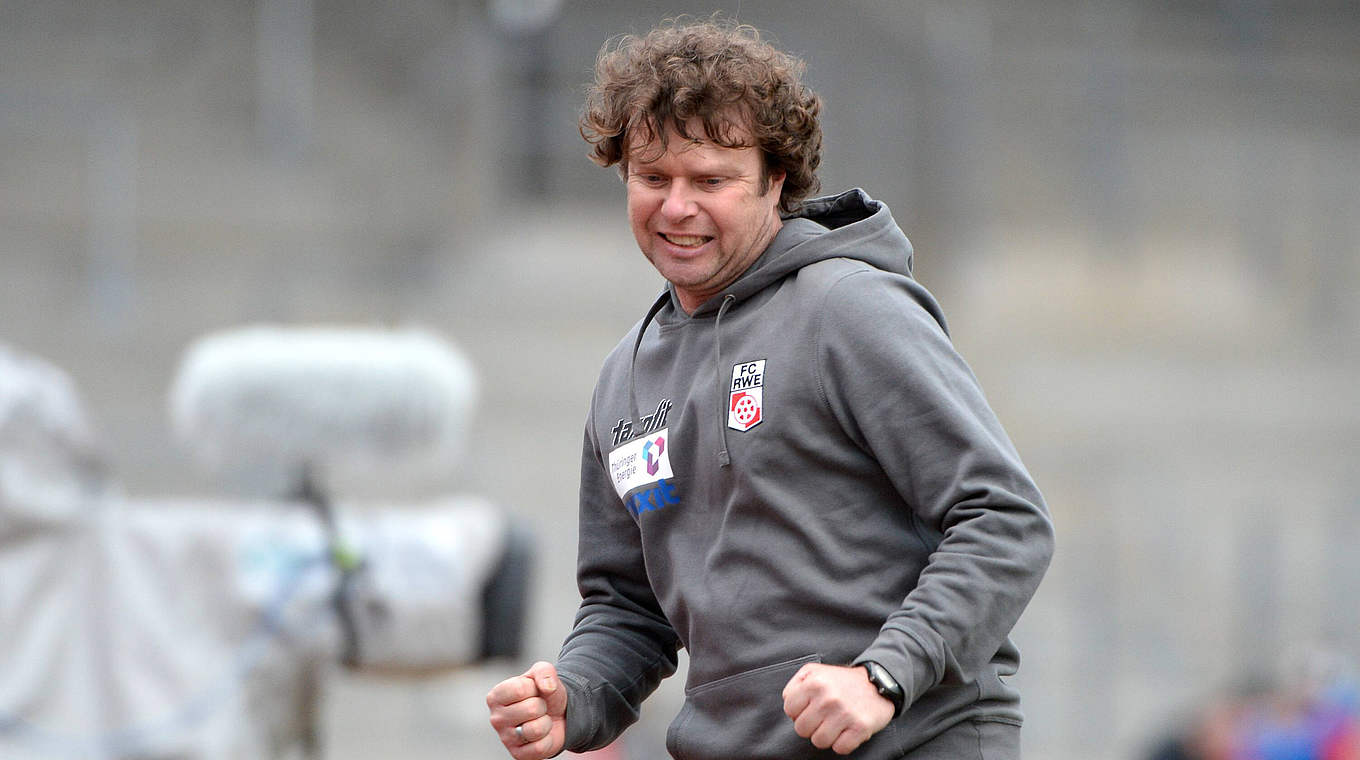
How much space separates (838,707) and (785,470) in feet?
1.00

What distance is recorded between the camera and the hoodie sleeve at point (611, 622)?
2006mm

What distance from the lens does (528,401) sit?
32.4 ft

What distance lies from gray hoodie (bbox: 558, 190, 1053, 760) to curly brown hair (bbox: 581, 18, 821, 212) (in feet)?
0.39

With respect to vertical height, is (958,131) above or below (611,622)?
above

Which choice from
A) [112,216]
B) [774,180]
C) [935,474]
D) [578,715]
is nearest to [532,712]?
[578,715]

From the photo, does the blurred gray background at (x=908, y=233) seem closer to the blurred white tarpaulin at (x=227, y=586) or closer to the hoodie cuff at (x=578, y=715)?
the blurred white tarpaulin at (x=227, y=586)

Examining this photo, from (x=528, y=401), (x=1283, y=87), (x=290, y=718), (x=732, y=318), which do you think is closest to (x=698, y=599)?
(x=732, y=318)

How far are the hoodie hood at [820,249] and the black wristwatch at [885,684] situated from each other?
500mm

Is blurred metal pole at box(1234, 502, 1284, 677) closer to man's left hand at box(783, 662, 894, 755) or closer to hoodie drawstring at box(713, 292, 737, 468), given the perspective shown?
hoodie drawstring at box(713, 292, 737, 468)

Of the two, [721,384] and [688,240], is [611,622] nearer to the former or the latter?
[721,384]

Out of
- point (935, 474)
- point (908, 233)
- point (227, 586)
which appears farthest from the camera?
point (908, 233)

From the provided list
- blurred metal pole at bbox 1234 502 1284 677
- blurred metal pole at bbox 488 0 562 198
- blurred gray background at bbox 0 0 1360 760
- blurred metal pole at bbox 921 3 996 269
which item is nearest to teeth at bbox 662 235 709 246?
blurred gray background at bbox 0 0 1360 760

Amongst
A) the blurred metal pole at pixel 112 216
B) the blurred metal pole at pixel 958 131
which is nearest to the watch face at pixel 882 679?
the blurred metal pole at pixel 112 216

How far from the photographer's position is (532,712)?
1.85 meters
